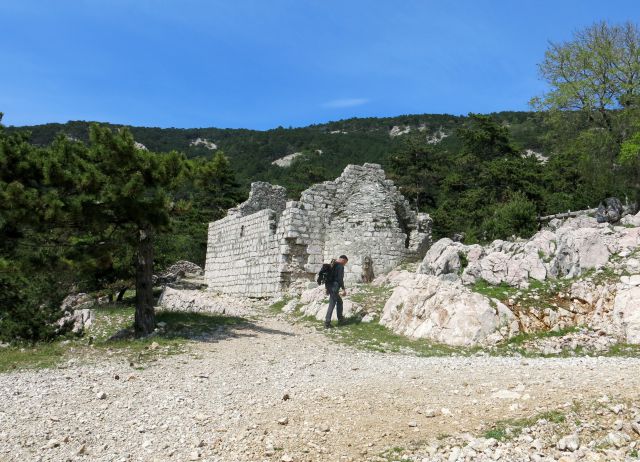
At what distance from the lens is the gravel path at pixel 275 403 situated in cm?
493

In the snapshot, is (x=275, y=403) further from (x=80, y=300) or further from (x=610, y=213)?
(x=80, y=300)

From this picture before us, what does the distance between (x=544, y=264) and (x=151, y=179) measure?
28.6ft

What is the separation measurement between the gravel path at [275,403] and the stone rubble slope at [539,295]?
5.05 ft

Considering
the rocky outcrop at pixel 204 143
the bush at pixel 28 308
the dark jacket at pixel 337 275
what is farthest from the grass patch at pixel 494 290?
the rocky outcrop at pixel 204 143

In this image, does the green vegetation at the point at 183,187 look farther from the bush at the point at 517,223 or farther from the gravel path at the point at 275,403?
the gravel path at the point at 275,403

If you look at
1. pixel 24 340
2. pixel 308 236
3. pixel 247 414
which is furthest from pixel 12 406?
pixel 308 236

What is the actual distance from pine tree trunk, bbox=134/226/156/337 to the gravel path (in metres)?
2.72

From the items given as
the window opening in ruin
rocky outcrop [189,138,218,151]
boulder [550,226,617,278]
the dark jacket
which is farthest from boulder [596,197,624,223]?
rocky outcrop [189,138,218,151]

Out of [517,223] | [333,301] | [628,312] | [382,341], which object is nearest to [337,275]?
[333,301]

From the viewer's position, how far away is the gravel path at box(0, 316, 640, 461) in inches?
194

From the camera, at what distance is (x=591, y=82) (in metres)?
25.4

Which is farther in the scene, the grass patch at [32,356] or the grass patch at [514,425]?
the grass patch at [32,356]

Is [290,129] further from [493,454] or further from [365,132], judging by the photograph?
[493,454]

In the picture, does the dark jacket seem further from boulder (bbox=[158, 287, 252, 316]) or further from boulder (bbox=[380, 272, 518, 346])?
boulder (bbox=[158, 287, 252, 316])
